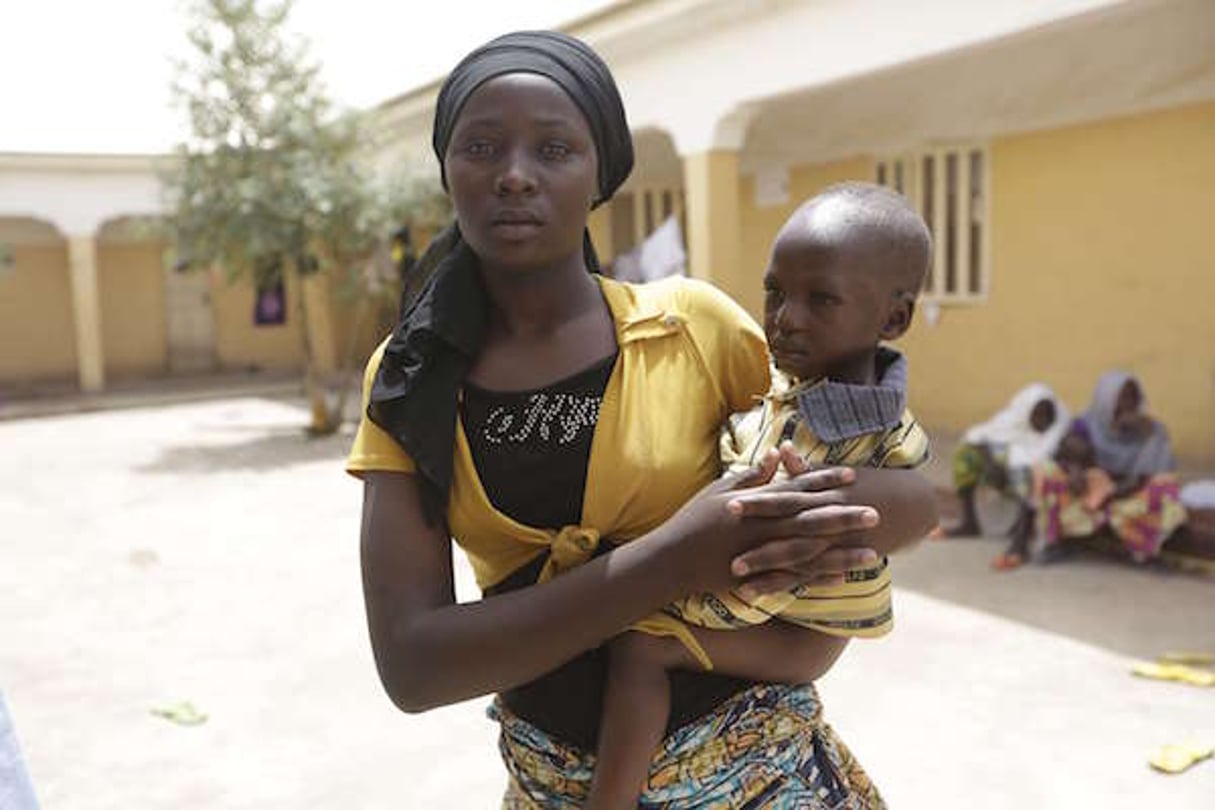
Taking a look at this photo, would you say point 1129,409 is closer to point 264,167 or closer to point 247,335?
point 264,167

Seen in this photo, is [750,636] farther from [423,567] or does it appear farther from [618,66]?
[618,66]

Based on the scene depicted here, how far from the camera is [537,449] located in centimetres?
115

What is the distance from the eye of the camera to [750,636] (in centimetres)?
116

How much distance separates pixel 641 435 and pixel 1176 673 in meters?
3.76

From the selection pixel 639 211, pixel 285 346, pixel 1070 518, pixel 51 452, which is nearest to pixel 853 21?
pixel 1070 518

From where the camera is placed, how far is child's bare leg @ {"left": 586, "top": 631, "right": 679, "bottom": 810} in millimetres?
1138

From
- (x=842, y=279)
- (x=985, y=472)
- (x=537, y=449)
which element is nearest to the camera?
(x=537, y=449)

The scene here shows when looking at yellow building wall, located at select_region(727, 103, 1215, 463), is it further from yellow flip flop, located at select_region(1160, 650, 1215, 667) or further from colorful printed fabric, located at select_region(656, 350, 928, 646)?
colorful printed fabric, located at select_region(656, 350, 928, 646)

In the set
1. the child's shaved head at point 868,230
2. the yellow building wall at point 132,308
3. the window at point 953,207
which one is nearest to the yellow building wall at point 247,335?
the yellow building wall at point 132,308

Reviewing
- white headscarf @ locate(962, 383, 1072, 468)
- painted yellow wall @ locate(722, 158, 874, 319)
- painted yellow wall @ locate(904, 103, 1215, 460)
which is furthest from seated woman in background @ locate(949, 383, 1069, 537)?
painted yellow wall @ locate(722, 158, 874, 319)

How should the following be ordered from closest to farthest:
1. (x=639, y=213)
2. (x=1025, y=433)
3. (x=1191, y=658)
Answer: (x=1191, y=658)
(x=1025, y=433)
(x=639, y=213)

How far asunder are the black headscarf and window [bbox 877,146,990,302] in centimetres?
782

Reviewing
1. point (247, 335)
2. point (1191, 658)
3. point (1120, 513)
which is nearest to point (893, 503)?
→ point (1191, 658)

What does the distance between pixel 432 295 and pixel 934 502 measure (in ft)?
2.06
